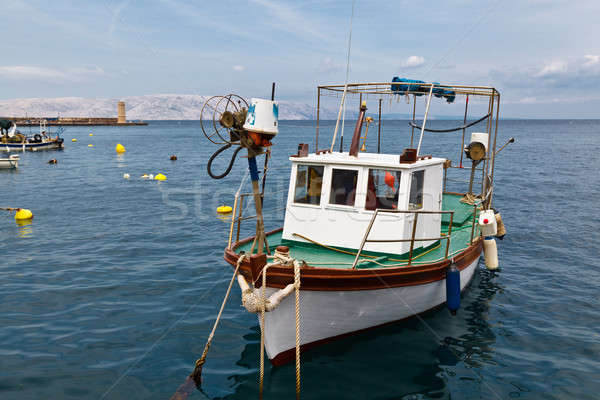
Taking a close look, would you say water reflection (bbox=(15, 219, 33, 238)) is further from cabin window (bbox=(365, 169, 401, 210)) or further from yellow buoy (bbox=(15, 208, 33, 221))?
cabin window (bbox=(365, 169, 401, 210))

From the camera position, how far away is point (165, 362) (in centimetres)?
880

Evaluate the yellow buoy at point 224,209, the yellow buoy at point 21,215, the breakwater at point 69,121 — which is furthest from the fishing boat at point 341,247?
the breakwater at point 69,121

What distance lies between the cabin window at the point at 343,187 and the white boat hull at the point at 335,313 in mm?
2304

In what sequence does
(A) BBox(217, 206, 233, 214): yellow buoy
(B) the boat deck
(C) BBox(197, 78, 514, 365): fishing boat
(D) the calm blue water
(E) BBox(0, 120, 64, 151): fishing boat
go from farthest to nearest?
(E) BBox(0, 120, 64, 151): fishing boat, (A) BBox(217, 206, 233, 214): yellow buoy, (B) the boat deck, (D) the calm blue water, (C) BBox(197, 78, 514, 365): fishing boat

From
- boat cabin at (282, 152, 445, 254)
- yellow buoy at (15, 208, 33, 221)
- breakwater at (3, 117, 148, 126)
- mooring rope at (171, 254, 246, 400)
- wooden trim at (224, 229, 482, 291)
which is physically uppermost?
breakwater at (3, 117, 148, 126)

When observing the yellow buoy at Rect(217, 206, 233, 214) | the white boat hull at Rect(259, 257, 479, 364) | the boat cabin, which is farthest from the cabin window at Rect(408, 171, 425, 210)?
the yellow buoy at Rect(217, 206, 233, 214)

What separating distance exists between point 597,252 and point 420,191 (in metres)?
11.6

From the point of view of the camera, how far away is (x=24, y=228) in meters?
19.4

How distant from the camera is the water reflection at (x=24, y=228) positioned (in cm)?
1832

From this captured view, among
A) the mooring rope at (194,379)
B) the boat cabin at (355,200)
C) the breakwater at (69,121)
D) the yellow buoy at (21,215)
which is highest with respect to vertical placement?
the breakwater at (69,121)

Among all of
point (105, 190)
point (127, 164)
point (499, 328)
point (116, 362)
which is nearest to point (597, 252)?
point (499, 328)

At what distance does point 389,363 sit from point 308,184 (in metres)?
4.38

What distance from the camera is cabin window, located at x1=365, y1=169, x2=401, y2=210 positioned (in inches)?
378

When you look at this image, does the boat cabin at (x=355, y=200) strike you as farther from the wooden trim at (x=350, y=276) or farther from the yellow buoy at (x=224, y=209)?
the yellow buoy at (x=224, y=209)
